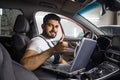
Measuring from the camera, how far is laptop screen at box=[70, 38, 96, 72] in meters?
2.04

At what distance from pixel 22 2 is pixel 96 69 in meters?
1.61

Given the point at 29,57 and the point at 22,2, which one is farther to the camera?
the point at 22,2

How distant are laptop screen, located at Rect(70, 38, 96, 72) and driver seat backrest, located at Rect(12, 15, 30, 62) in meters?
0.94

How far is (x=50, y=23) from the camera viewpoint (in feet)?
9.16

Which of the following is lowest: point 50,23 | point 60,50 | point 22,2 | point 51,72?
point 51,72

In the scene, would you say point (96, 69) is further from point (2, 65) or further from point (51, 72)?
point (2, 65)

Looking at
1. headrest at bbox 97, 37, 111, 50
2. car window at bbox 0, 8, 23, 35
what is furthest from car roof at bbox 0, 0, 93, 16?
headrest at bbox 97, 37, 111, 50

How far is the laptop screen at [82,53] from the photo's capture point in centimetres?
204

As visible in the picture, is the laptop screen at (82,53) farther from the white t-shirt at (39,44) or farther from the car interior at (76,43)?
the white t-shirt at (39,44)

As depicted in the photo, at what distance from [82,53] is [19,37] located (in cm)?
121

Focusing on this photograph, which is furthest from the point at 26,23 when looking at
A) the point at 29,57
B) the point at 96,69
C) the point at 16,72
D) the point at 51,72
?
the point at 16,72

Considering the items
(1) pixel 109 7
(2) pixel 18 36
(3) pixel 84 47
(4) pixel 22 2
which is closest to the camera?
(3) pixel 84 47

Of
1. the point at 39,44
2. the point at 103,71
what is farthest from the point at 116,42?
the point at 39,44

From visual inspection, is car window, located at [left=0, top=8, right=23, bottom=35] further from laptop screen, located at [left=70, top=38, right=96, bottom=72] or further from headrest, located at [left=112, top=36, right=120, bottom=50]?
laptop screen, located at [left=70, top=38, right=96, bottom=72]
